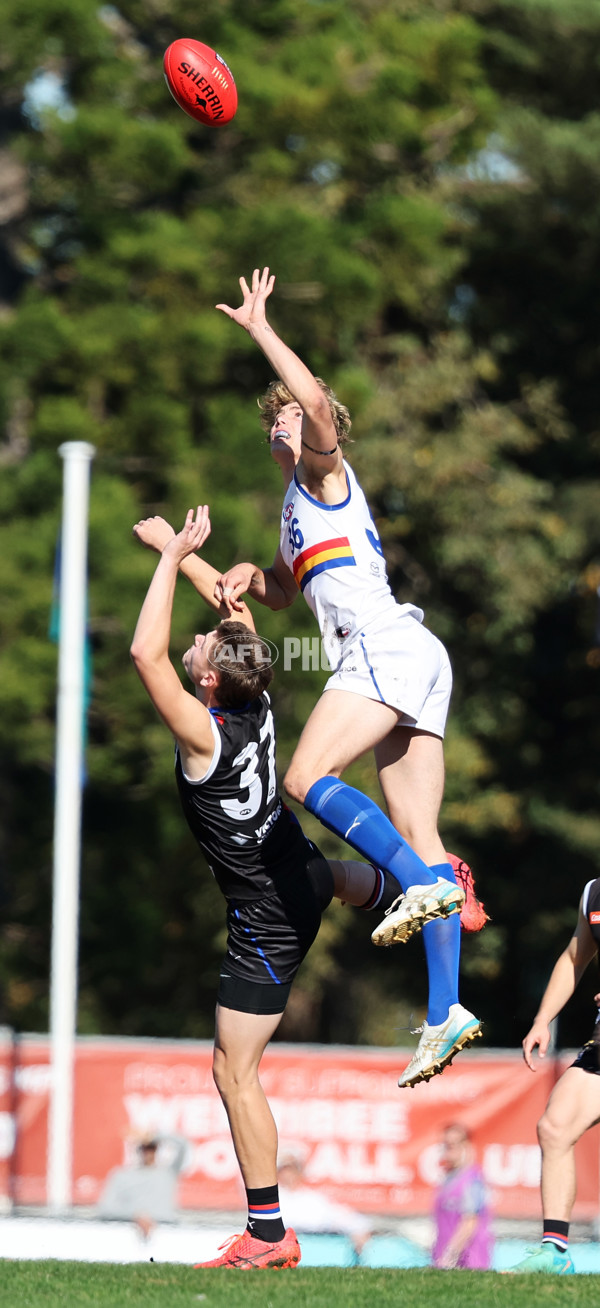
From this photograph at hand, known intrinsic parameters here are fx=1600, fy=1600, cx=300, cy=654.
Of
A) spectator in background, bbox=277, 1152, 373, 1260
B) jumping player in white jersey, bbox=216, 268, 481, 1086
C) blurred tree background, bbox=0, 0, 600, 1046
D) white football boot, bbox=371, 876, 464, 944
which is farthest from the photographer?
blurred tree background, bbox=0, 0, 600, 1046

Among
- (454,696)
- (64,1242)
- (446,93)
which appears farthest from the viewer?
(454,696)

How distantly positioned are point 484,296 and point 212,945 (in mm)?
11227

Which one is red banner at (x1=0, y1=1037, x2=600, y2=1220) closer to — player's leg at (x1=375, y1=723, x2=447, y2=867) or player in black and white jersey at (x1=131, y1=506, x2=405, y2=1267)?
player's leg at (x1=375, y1=723, x2=447, y2=867)

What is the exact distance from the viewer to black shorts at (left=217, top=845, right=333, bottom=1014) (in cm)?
592

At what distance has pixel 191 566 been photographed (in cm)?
670

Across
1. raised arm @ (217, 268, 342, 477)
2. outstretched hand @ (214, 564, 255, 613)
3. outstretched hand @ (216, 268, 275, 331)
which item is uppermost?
outstretched hand @ (216, 268, 275, 331)

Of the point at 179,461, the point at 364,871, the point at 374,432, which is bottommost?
the point at 364,871

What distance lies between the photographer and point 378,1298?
513cm

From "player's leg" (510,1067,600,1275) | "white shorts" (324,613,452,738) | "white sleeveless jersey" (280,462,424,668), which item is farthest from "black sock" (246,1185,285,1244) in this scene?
"white sleeveless jersey" (280,462,424,668)

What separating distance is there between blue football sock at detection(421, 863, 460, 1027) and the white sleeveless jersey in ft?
3.35

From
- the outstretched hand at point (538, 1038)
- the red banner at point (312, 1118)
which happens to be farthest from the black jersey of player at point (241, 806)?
the red banner at point (312, 1118)

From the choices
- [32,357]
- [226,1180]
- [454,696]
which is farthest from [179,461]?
[226,1180]

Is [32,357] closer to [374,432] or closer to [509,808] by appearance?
[374,432]

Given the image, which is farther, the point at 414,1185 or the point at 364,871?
the point at 414,1185
